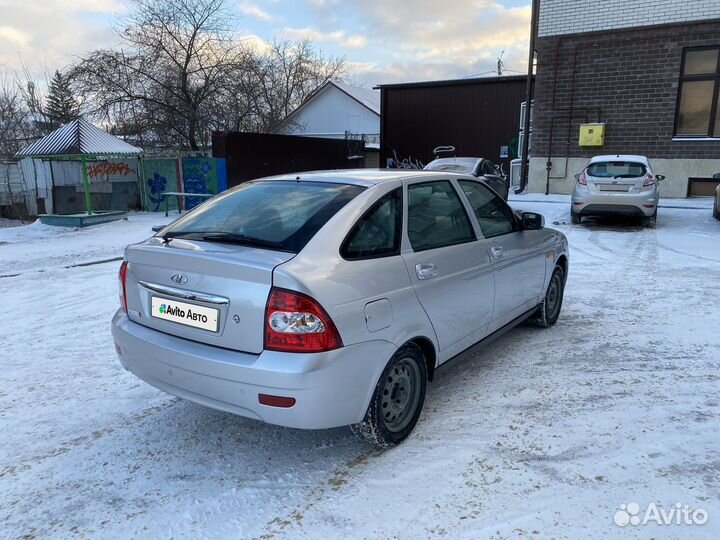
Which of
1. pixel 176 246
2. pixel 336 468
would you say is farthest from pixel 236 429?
pixel 176 246

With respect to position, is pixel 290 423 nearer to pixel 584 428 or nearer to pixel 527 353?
pixel 584 428

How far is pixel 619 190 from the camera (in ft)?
35.7

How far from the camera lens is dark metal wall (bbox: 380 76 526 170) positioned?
24.0 metres

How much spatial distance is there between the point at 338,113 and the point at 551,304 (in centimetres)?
3678

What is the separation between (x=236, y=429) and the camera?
339cm

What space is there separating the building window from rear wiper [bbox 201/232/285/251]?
16.3 m

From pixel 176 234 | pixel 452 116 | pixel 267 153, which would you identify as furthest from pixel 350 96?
pixel 176 234

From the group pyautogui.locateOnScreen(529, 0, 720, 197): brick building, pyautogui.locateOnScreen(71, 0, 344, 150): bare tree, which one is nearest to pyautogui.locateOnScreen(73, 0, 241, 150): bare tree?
pyautogui.locateOnScreen(71, 0, 344, 150): bare tree

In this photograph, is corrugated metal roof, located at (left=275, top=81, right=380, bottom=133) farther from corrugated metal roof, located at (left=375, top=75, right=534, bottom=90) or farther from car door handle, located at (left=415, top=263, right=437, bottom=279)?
car door handle, located at (left=415, top=263, right=437, bottom=279)

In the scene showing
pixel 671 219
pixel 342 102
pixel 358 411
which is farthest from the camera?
pixel 342 102

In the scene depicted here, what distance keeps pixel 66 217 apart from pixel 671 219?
1414 centimetres

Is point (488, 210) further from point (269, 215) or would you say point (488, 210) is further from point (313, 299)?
point (313, 299)

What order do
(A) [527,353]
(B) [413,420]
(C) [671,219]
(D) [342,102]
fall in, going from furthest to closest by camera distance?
(D) [342,102] < (C) [671,219] < (A) [527,353] < (B) [413,420]

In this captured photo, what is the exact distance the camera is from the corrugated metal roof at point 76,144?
12.5 m
